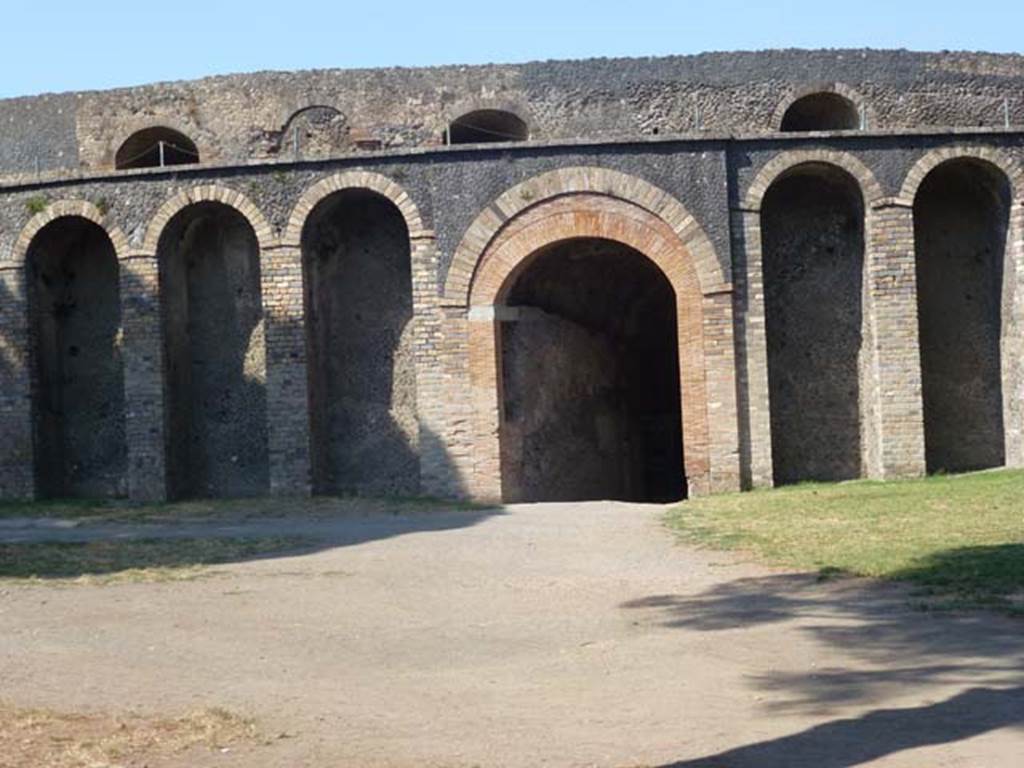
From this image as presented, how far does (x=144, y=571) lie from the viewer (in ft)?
34.4

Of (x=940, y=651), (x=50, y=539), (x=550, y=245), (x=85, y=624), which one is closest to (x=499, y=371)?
(x=550, y=245)

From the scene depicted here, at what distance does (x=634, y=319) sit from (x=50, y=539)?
8556 mm

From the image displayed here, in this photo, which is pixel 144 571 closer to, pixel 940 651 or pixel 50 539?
pixel 50 539

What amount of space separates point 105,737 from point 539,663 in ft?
7.28

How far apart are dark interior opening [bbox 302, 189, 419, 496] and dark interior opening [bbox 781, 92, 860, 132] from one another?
5.46m

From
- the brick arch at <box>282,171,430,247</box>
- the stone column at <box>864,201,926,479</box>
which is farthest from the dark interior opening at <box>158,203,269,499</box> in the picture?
the stone column at <box>864,201,926,479</box>

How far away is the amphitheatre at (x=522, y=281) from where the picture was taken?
611 inches

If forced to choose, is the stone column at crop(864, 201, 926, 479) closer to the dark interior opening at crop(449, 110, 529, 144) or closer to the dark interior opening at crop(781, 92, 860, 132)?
the dark interior opening at crop(781, 92, 860, 132)

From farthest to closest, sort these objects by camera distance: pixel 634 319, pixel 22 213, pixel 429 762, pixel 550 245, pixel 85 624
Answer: pixel 634 319, pixel 22 213, pixel 550 245, pixel 85 624, pixel 429 762

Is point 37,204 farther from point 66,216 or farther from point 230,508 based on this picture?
point 230,508

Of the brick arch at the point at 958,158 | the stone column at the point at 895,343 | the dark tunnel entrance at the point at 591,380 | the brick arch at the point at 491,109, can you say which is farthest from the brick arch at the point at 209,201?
the brick arch at the point at 958,158

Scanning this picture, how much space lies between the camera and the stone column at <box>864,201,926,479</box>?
51.4 ft

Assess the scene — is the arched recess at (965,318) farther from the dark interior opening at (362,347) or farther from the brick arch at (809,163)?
the dark interior opening at (362,347)

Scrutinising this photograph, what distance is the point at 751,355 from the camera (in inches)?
610
